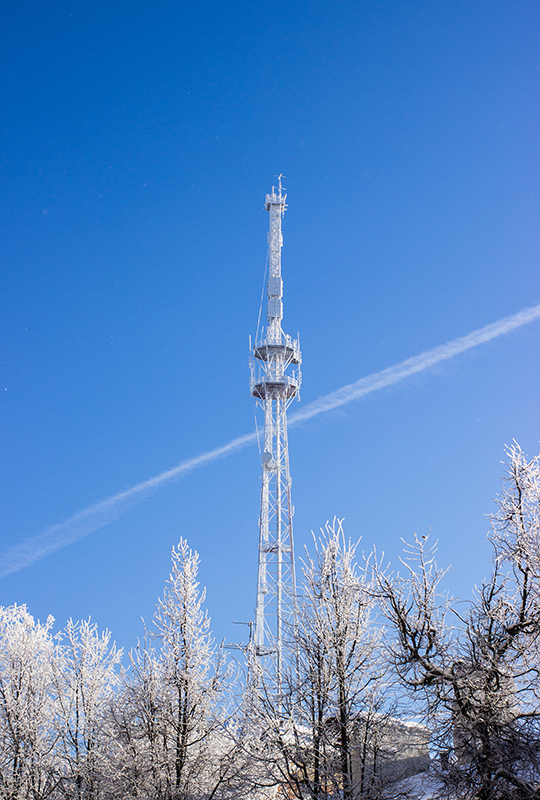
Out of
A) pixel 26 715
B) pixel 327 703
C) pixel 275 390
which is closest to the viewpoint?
pixel 327 703

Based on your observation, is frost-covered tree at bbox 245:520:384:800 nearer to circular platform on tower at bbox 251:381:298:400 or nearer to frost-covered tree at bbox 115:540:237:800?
frost-covered tree at bbox 115:540:237:800

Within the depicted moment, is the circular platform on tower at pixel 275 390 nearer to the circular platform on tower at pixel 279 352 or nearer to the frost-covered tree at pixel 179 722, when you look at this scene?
the circular platform on tower at pixel 279 352

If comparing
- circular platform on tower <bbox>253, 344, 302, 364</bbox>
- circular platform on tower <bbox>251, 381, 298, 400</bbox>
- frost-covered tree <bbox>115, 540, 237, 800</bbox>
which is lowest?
frost-covered tree <bbox>115, 540, 237, 800</bbox>

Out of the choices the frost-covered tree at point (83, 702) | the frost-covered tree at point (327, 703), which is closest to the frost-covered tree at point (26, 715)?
the frost-covered tree at point (83, 702)

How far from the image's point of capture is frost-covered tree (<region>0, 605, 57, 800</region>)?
2342 centimetres

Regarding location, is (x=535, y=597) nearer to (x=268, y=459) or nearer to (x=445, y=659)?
(x=445, y=659)

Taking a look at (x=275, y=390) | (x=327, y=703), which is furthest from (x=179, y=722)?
(x=275, y=390)

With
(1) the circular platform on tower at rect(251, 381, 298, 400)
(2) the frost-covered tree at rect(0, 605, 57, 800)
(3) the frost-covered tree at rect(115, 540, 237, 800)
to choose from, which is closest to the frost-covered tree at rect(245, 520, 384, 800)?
(3) the frost-covered tree at rect(115, 540, 237, 800)

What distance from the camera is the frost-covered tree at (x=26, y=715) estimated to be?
76.8ft

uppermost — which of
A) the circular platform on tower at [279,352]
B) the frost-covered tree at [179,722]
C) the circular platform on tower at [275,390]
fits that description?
the circular platform on tower at [279,352]

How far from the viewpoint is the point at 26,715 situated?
2520 cm

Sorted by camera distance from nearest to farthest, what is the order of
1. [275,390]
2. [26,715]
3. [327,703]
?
[327,703], [26,715], [275,390]

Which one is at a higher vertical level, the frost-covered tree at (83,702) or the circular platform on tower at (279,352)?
the circular platform on tower at (279,352)

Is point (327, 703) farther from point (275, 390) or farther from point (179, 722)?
point (275, 390)
